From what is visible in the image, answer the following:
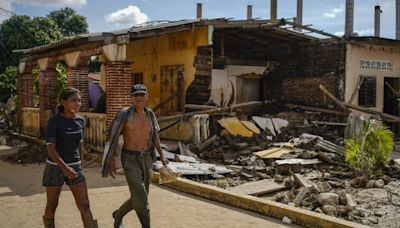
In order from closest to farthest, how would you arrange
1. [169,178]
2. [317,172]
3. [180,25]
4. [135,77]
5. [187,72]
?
[169,178] → [317,172] → [180,25] → [187,72] → [135,77]

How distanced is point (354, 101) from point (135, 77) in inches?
321

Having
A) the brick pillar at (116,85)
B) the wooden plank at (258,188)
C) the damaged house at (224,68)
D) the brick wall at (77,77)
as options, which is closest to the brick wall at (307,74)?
the damaged house at (224,68)

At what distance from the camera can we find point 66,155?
4488mm

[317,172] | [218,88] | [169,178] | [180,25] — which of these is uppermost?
[180,25]

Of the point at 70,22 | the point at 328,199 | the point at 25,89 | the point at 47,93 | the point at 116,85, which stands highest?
the point at 70,22

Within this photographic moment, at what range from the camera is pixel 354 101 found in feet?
50.7

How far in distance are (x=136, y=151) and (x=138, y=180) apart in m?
0.34

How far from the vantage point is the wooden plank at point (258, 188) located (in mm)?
7781

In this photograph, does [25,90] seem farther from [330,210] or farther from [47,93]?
[330,210]

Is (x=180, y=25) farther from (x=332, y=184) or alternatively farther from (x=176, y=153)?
(x=332, y=184)

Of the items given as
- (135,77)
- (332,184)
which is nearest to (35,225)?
(332,184)

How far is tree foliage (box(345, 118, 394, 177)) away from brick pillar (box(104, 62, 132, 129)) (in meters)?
5.35

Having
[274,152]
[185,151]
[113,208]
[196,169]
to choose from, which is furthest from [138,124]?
[274,152]

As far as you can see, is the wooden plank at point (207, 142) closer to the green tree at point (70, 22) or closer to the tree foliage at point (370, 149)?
the tree foliage at point (370, 149)
